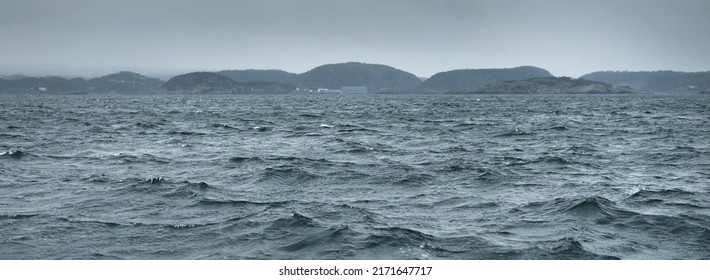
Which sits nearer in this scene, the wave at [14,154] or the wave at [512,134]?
the wave at [14,154]

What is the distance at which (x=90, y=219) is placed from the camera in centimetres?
1625

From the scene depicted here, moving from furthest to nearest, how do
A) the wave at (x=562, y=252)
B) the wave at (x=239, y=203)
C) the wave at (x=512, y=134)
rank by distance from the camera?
1. the wave at (x=512, y=134)
2. the wave at (x=239, y=203)
3. the wave at (x=562, y=252)

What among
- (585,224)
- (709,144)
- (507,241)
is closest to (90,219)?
(507,241)

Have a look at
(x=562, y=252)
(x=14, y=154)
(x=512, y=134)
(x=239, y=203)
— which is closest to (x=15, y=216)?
(x=239, y=203)

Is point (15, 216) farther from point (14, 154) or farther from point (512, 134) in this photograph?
point (512, 134)

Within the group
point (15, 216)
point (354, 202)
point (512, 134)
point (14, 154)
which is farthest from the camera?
point (512, 134)

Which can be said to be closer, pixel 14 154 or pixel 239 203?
pixel 239 203

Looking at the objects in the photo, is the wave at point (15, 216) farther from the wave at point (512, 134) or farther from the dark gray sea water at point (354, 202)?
the wave at point (512, 134)

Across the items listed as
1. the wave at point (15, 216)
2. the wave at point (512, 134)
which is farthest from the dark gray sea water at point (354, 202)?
the wave at point (512, 134)

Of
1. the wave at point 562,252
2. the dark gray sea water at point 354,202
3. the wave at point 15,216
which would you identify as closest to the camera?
the wave at point 562,252

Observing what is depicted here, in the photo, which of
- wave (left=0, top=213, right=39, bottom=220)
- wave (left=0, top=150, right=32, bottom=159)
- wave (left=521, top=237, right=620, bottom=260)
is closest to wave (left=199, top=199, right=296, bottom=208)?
wave (left=0, top=213, right=39, bottom=220)

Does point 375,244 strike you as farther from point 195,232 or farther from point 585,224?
point 585,224

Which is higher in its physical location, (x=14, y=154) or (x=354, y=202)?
(x=354, y=202)

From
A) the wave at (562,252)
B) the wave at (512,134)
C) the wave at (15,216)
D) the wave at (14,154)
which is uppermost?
the wave at (562,252)
